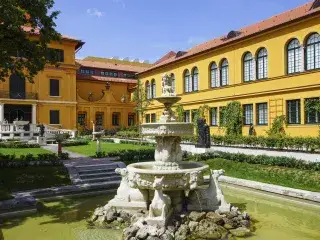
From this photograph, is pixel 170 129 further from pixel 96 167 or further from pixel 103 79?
pixel 103 79

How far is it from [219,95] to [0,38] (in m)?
22.1

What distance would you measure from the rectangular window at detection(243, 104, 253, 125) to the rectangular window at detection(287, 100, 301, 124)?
3.91 m

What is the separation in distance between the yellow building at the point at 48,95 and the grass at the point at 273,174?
27.6 meters

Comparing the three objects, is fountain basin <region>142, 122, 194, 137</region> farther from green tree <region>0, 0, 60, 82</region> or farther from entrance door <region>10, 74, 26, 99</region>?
entrance door <region>10, 74, 26, 99</region>

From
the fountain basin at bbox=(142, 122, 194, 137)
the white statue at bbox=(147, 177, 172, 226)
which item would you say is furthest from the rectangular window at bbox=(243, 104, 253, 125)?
the white statue at bbox=(147, 177, 172, 226)

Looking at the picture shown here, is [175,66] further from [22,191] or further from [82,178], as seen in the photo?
[22,191]

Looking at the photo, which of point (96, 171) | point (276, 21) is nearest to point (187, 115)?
point (276, 21)

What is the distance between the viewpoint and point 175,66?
38844 millimetres

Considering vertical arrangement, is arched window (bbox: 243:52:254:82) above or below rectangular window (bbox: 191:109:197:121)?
above

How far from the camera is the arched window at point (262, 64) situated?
90.6ft

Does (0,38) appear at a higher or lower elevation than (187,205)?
higher

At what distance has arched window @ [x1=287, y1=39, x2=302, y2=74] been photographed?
24.7 meters

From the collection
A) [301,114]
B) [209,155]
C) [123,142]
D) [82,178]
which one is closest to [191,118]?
[123,142]

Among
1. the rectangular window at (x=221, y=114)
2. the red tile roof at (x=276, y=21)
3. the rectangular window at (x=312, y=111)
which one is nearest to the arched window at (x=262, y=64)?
the red tile roof at (x=276, y=21)
